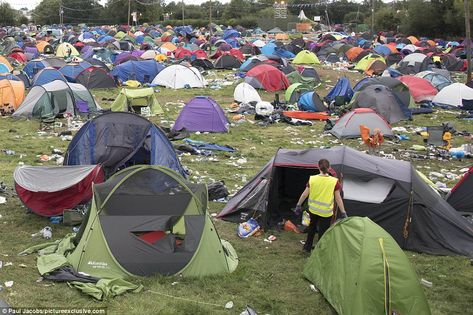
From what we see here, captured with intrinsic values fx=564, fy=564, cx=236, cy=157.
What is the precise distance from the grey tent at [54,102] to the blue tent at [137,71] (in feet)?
29.4

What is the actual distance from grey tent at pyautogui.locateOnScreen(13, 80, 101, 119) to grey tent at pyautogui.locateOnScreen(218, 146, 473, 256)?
11.0 meters

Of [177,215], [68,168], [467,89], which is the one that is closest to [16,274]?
[177,215]

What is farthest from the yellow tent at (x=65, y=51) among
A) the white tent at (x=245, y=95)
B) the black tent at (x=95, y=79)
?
the white tent at (x=245, y=95)

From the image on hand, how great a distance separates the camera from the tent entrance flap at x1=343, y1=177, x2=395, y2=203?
9.60 m

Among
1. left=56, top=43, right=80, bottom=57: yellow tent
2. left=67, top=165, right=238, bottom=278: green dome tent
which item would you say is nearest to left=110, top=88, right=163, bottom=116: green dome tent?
left=67, top=165, right=238, bottom=278: green dome tent

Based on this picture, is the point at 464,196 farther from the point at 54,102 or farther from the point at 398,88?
the point at 54,102

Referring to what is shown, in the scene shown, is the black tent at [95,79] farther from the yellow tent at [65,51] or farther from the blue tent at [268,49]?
the blue tent at [268,49]

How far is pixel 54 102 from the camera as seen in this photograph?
19.4 metres

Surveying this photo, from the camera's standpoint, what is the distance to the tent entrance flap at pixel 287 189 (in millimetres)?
10519

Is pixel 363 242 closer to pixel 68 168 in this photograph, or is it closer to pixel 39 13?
pixel 68 168

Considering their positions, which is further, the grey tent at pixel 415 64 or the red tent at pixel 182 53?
the red tent at pixel 182 53

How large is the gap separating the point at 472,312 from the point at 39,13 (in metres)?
110

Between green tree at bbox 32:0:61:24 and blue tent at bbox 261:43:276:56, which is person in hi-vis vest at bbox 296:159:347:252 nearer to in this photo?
blue tent at bbox 261:43:276:56

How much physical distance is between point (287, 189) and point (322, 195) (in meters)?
2.60
